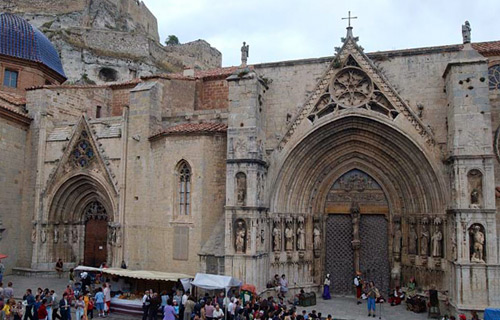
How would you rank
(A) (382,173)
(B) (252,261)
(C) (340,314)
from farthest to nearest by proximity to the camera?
(A) (382,173), (B) (252,261), (C) (340,314)

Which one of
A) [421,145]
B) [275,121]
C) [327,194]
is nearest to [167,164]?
[275,121]

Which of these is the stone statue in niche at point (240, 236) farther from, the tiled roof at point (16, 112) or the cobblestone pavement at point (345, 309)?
the tiled roof at point (16, 112)

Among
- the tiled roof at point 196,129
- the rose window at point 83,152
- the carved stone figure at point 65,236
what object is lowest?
the carved stone figure at point 65,236

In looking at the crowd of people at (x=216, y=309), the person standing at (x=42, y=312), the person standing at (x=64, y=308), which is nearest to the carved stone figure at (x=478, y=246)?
the crowd of people at (x=216, y=309)

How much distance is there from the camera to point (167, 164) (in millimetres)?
17156

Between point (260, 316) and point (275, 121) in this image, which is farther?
point (275, 121)

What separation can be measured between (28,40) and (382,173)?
20.4m

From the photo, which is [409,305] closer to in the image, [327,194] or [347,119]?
[327,194]

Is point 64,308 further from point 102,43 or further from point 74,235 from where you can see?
point 102,43

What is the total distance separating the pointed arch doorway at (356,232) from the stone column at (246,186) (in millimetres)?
2649

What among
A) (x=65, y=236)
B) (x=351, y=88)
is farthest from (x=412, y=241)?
(x=65, y=236)

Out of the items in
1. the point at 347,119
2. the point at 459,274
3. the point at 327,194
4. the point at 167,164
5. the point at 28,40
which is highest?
the point at 28,40

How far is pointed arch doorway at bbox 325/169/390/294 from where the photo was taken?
1608cm

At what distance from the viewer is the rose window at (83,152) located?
1945 centimetres
